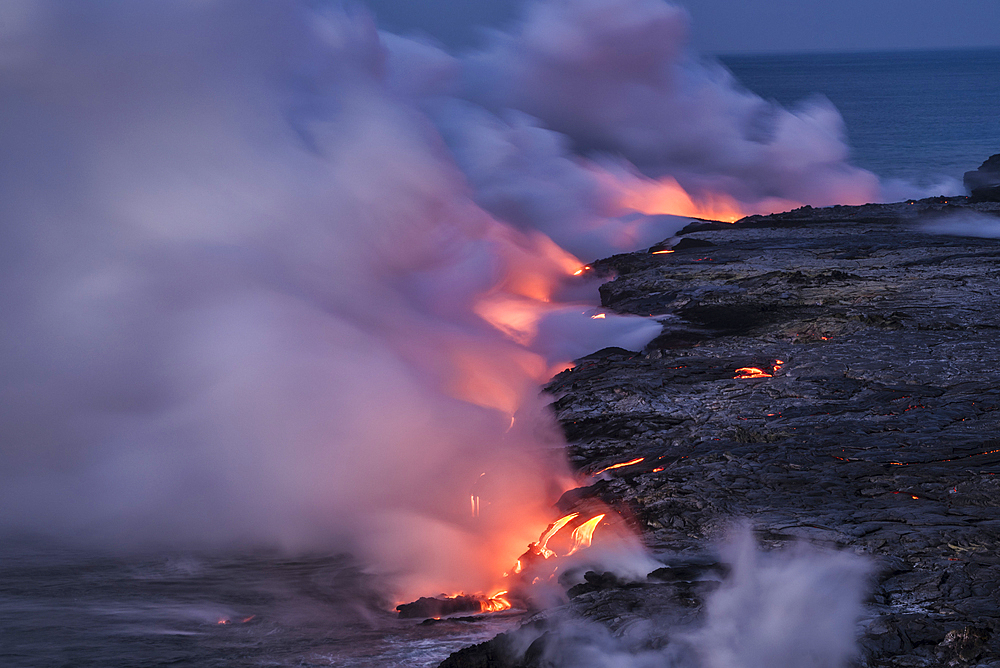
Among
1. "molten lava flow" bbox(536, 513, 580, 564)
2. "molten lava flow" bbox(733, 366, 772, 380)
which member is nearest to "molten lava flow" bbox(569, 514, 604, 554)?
"molten lava flow" bbox(536, 513, 580, 564)

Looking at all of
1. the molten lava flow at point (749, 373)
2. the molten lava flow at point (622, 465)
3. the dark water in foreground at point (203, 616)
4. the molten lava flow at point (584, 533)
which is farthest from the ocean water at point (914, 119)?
the dark water in foreground at point (203, 616)

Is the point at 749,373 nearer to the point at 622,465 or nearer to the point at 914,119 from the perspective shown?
the point at 622,465

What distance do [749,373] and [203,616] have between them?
5068mm

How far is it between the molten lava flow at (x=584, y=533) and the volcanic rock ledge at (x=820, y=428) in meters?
0.26

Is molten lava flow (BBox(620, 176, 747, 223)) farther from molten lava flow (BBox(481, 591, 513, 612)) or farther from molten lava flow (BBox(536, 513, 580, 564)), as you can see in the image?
molten lava flow (BBox(481, 591, 513, 612))

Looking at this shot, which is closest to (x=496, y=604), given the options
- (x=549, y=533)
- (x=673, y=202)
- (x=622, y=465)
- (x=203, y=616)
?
(x=549, y=533)

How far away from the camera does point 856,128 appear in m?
54.0

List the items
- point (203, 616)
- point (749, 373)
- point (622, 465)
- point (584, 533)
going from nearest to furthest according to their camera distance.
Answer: point (203, 616), point (584, 533), point (622, 465), point (749, 373)

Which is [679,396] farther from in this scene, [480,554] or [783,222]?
[783,222]

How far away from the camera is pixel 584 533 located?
6113 mm

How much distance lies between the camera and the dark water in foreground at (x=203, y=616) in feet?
17.3

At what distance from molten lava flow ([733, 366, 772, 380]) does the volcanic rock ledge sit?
52mm

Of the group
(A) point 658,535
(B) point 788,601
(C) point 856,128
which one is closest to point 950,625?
(B) point 788,601

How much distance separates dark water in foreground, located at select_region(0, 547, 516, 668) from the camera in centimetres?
527
